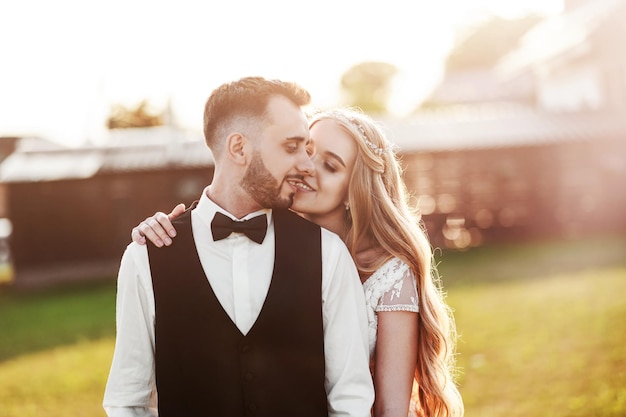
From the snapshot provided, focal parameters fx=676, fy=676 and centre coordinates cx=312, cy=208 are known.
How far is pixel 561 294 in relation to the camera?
11.7 meters

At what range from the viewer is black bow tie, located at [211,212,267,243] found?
272 centimetres

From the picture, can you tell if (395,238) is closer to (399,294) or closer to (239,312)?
(399,294)

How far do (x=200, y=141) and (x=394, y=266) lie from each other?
752 inches

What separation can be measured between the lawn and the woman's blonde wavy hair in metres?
2.87

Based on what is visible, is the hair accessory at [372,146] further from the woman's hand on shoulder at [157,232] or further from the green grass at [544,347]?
the green grass at [544,347]

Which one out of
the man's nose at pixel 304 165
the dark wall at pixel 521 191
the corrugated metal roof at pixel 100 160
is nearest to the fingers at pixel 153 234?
the man's nose at pixel 304 165

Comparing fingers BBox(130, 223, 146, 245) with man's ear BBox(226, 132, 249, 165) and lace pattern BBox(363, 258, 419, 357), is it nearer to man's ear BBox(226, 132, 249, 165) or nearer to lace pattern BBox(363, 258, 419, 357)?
man's ear BBox(226, 132, 249, 165)

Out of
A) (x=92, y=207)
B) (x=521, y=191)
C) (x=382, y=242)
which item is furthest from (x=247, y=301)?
(x=521, y=191)

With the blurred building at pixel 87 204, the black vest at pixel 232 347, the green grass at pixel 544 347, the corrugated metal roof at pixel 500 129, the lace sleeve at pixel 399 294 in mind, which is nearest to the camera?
the black vest at pixel 232 347

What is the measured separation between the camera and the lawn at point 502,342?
6.70 m

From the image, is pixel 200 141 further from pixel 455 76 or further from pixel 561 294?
pixel 455 76

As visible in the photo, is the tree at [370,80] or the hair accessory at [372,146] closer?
the hair accessory at [372,146]

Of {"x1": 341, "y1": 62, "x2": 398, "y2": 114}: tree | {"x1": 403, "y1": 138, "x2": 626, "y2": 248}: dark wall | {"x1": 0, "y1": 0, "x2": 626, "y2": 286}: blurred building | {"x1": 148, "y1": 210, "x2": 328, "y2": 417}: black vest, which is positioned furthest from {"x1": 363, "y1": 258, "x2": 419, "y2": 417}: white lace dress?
{"x1": 341, "y1": 62, "x2": 398, "y2": 114}: tree

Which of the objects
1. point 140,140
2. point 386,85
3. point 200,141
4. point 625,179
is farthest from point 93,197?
point 386,85
